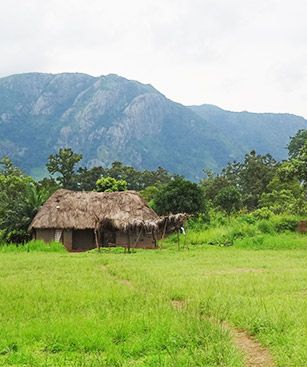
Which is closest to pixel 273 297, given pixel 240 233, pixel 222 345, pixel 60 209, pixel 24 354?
pixel 222 345

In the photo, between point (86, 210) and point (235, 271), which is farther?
point (86, 210)

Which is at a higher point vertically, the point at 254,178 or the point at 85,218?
the point at 254,178

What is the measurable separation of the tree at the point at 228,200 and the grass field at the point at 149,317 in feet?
95.8

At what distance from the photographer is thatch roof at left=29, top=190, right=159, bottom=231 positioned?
33719 mm

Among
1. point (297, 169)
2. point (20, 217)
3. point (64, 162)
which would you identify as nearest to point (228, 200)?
point (297, 169)

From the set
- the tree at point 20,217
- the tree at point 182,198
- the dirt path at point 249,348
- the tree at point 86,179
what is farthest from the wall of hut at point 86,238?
the tree at point 86,179

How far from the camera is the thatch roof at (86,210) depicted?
33.7m

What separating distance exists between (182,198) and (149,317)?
28.8 meters

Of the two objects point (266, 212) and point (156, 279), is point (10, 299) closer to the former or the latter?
point (156, 279)

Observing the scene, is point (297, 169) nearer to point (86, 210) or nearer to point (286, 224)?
point (286, 224)

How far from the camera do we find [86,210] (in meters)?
34.8

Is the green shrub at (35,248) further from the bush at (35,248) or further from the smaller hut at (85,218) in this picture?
the smaller hut at (85,218)

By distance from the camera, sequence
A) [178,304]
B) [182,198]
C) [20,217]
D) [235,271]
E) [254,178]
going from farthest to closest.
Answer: [254,178] < [182,198] < [20,217] < [235,271] < [178,304]

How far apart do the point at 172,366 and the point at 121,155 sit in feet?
635
